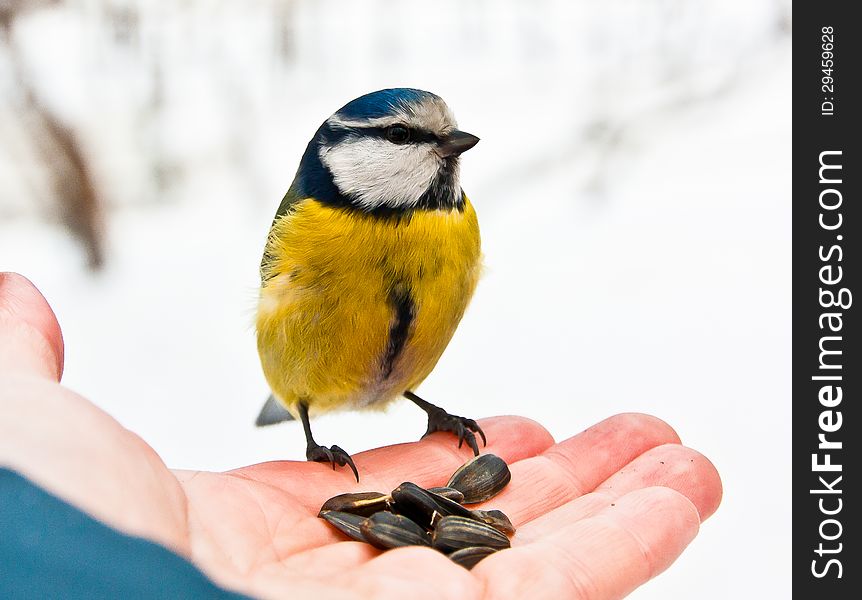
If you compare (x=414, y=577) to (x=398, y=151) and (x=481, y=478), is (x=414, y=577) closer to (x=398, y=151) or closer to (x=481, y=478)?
(x=481, y=478)

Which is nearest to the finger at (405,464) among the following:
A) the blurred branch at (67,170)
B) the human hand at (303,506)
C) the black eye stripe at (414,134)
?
the human hand at (303,506)

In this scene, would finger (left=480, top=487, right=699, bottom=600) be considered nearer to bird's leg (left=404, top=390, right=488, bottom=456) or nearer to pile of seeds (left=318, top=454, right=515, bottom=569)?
pile of seeds (left=318, top=454, right=515, bottom=569)

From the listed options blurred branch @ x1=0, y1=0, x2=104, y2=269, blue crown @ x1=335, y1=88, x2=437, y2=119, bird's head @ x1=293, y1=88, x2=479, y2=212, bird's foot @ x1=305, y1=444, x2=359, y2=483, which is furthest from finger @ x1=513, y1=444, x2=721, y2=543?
blurred branch @ x1=0, y1=0, x2=104, y2=269

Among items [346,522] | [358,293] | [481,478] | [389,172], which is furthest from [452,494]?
[389,172]

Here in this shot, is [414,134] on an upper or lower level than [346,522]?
upper

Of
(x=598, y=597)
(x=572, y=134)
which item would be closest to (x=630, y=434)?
(x=598, y=597)

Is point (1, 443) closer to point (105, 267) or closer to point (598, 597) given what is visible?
point (598, 597)
